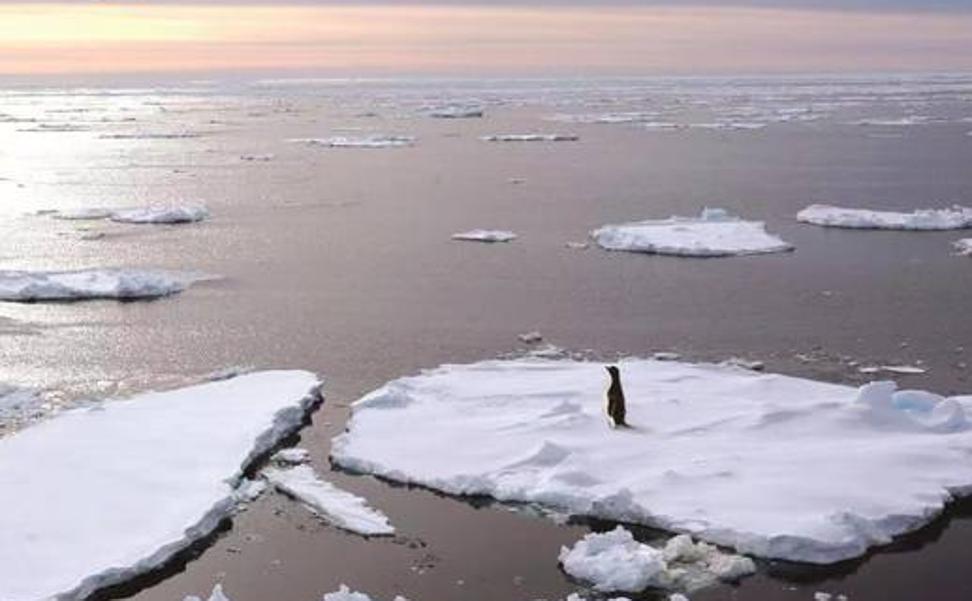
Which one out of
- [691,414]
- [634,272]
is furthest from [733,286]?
[691,414]

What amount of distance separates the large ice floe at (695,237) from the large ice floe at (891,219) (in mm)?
1734

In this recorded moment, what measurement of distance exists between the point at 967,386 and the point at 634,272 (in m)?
8.50

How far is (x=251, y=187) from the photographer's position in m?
37.0

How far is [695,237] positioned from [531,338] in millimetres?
8489

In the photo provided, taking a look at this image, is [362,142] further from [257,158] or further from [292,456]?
[292,456]

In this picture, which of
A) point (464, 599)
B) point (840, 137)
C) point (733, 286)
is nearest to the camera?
point (464, 599)

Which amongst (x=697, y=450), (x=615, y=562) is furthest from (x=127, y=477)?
(x=697, y=450)

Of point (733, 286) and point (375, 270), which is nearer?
point (733, 286)

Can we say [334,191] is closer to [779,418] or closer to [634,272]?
[634,272]

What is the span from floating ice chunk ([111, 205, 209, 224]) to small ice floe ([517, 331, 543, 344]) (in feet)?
48.0

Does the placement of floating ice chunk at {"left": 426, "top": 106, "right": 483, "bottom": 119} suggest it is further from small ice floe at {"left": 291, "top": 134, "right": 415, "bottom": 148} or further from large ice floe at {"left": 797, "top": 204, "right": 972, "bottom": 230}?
large ice floe at {"left": 797, "top": 204, "right": 972, "bottom": 230}

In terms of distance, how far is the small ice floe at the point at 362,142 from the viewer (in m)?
49.5

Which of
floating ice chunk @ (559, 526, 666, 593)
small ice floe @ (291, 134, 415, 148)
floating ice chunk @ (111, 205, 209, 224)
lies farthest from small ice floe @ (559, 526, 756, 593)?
small ice floe @ (291, 134, 415, 148)

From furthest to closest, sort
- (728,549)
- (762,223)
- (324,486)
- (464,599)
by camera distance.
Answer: (762,223), (324,486), (728,549), (464,599)
